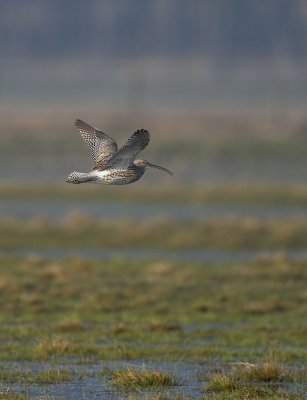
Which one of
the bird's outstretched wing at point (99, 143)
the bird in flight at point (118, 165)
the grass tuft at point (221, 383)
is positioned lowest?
the grass tuft at point (221, 383)

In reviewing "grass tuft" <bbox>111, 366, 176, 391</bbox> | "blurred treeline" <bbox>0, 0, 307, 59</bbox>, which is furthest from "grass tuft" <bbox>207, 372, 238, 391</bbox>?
"blurred treeline" <bbox>0, 0, 307, 59</bbox>

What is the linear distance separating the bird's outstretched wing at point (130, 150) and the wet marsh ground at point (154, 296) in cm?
227

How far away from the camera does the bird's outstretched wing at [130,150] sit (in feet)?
43.0

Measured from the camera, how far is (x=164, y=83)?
15000 cm

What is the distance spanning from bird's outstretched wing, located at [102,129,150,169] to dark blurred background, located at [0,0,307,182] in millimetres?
38057

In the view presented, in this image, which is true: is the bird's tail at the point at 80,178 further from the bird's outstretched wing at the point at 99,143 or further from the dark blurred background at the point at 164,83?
the dark blurred background at the point at 164,83

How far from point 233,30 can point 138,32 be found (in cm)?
1356

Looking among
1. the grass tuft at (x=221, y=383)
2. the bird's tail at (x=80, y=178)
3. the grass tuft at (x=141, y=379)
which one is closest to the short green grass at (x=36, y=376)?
the grass tuft at (x=141, y=379)

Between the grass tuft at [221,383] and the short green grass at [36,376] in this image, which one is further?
the short green grass at [36,376]

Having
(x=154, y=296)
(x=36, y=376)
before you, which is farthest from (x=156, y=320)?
(x=36, y=376)

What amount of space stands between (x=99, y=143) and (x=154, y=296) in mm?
6881

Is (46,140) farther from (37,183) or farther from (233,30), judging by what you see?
(233,30)

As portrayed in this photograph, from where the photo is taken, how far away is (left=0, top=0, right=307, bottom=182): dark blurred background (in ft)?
201

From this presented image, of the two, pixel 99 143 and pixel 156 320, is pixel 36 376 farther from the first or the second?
pixel 156 320
